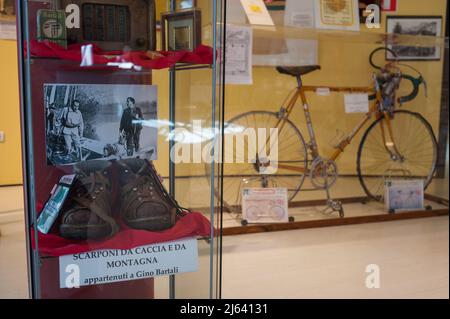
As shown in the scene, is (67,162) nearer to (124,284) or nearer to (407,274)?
(124,284)

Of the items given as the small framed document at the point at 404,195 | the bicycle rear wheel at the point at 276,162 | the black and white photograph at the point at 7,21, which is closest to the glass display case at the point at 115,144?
the black and white photograph at the point at 7,21

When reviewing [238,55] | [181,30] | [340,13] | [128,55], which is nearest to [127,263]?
[128,55]

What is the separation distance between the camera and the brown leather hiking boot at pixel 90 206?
106cm

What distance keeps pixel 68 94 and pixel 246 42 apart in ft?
6.89

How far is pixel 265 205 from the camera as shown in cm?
299

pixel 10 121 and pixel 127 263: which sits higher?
pixel 10 121

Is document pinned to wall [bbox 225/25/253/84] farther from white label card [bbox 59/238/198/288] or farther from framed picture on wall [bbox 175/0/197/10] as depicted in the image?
white label card [bbox 59/238/198/288]

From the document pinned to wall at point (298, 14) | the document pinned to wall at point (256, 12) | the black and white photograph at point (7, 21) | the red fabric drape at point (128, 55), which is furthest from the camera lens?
the document pinned to wall at point (298, 14)

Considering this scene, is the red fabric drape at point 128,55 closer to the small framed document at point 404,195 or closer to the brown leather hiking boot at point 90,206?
the brown leather hiking boot at point 90,206

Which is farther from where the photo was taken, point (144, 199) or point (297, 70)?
point (297, 70)

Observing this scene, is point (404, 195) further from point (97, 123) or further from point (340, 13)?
point (97, 123)

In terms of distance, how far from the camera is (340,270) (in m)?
2.40

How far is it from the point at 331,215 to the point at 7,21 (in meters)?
2.63
